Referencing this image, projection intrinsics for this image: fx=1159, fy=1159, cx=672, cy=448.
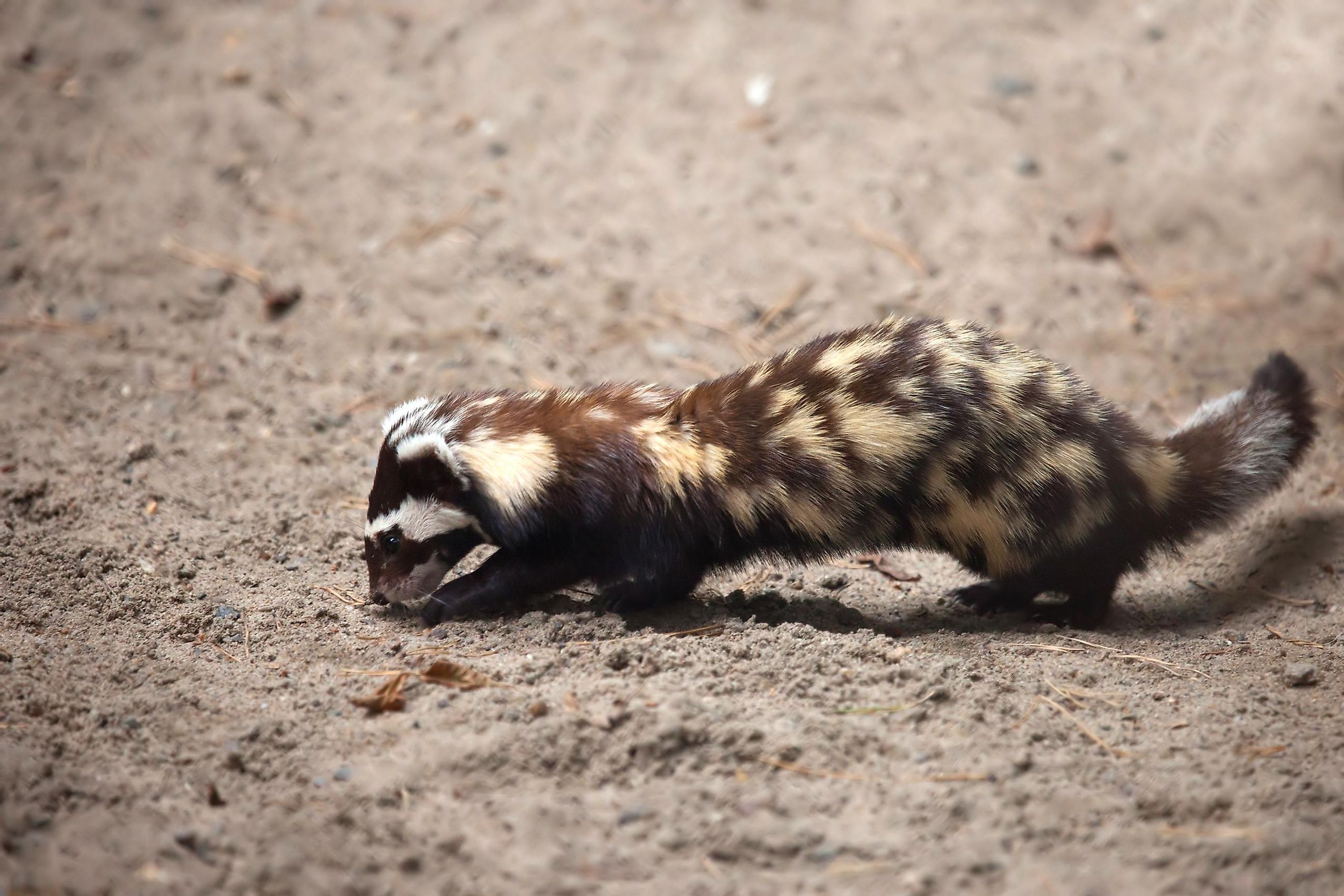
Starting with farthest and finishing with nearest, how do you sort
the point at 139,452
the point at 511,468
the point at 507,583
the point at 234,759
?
the point at 139,452
the point at 507,583
the point at 511,468
the point at 234,759

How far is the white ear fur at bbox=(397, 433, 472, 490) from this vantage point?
4.21 metres

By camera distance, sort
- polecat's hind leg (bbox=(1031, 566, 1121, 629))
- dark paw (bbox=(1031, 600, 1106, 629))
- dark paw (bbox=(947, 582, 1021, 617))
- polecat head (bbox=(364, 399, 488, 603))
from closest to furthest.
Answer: polecat head (bbox=(364, 399, 488, 603)), polecat's hind leg (bbox=(1031, 566, 1121, 629)), dark paw (bbox=(1031, 600, 1106, 629)), dark paw (bbox=(947, 582, 1021, 617))

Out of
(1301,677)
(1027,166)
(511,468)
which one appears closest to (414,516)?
(511,468)

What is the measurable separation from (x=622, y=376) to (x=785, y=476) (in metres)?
2.43

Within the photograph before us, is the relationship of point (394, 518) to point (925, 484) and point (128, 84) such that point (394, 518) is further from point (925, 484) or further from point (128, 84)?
point (128, 84)

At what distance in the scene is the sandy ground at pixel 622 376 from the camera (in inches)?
124

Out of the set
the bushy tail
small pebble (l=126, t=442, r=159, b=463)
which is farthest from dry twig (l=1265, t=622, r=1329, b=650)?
small pebble (l=126, t=442, r=159, b=463)

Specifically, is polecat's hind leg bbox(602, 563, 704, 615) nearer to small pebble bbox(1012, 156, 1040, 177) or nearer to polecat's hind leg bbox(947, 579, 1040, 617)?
polecat's hind leg bbox(947, 579, 1040, 617)

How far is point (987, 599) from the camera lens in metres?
4.85

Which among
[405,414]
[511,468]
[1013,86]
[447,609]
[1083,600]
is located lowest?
[1083,600]

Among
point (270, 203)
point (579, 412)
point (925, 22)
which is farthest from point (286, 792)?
point (925, 22)

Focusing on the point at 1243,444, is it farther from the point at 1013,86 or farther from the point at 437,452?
the point at 1013,86

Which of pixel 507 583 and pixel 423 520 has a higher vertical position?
pixel 423 520

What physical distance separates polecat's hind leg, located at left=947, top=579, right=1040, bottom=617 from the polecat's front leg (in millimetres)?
1684
